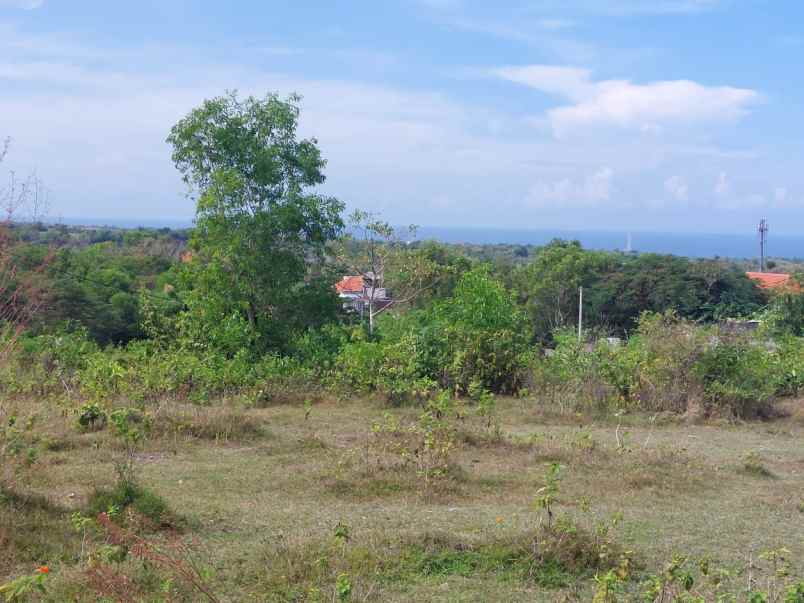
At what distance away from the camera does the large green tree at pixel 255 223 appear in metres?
13.1

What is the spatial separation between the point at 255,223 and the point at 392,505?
7.57 m

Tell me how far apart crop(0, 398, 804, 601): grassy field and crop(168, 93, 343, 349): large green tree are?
2899 mm

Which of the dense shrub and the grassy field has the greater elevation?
the dense shrub

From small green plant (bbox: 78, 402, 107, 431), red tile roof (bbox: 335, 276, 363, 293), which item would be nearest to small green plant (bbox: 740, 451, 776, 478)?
small green plant (bbox: 78, 402, 107, 431)

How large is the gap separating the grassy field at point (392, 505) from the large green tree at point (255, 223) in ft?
9.51

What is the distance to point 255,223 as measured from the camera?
1312 centimetres

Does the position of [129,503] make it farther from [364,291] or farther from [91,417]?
[364,291]

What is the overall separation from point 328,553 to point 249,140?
32.0 ft

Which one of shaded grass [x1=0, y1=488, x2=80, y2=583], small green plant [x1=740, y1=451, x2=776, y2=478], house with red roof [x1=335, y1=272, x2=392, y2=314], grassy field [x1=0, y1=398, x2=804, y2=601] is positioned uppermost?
house with red roof [x1=335, y1=272, x2=392, y2=314]

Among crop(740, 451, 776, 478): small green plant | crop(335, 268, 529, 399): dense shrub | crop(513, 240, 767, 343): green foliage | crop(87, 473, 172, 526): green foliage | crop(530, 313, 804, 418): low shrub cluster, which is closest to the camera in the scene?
crop(87, 473, 172, 526): green foliage

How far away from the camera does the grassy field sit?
4648mm

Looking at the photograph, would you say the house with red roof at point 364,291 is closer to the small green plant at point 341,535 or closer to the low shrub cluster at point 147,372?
the low shrub cluster at point 147,372

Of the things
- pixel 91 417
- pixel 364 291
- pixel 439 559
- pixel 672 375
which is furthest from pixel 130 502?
pixel 364 291

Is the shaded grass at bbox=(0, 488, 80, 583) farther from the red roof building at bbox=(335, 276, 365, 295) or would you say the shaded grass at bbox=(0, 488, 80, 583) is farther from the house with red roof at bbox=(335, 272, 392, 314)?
the red roof building at bbox=(335, 276, 365, 295)
